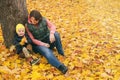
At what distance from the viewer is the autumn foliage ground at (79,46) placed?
4762 millimetres

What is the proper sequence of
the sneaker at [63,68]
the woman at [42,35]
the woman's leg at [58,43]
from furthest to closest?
1. the woman's leg at [58,43]
2. the woman at [42,35]
3. the sneaker at [63,68]

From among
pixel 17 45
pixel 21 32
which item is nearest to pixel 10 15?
pixel 21 32

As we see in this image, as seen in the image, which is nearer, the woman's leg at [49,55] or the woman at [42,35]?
the woman's leg at [49,55]

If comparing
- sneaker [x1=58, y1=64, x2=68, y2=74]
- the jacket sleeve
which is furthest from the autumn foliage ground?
the jacket sleeve

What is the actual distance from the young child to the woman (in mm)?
179

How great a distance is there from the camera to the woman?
4.92 m

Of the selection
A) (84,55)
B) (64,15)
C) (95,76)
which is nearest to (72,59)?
(84,55)

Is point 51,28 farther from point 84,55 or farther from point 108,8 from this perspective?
point 108,8

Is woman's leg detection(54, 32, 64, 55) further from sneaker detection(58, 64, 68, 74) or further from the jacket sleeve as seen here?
the jacket sleeve

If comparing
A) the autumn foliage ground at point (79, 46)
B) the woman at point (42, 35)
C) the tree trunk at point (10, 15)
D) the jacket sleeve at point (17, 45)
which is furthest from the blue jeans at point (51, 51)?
the tree trunk at point (10, 15)

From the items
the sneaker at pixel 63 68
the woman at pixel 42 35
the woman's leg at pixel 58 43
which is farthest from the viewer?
the woman's leg at pixel 58 43

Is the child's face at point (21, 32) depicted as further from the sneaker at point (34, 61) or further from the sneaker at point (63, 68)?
the sneaker at point (63, 68)

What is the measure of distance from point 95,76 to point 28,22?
5.73 ft

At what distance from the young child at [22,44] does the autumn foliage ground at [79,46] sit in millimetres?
119
